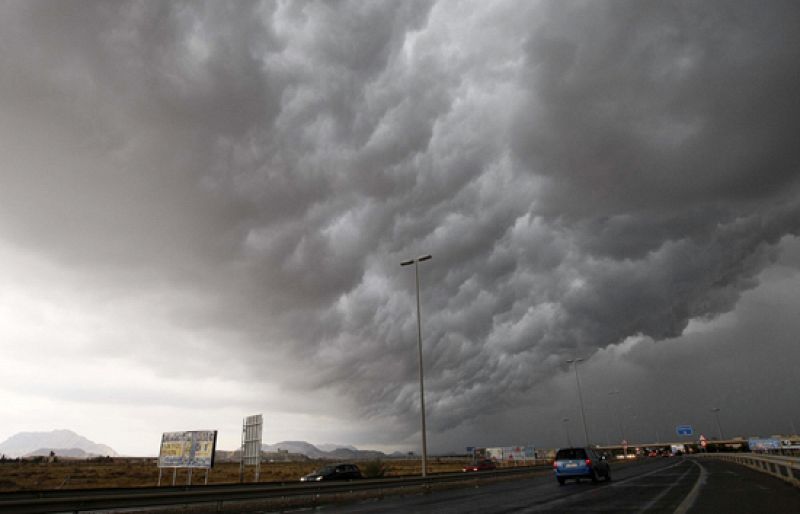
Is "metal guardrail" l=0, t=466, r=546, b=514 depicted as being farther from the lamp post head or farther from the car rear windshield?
the lamp post head

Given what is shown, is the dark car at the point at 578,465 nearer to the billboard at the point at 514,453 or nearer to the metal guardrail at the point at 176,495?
the metal guardrail at the point at 176,495

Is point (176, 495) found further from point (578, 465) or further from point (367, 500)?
point (578, 465)

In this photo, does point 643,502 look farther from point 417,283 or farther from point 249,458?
point 249,458

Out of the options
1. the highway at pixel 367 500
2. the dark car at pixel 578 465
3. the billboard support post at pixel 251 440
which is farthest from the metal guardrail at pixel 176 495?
the billboard support post at pixel 251 440

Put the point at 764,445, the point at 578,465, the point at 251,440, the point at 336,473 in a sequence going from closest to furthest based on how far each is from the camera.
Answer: the point at 578,465 → the point at 336,473 → the point at 251,440 → the point at 764,445

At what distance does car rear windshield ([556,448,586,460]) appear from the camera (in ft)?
91.1

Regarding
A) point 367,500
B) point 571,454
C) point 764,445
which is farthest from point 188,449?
point 764,445

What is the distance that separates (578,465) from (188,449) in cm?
2824

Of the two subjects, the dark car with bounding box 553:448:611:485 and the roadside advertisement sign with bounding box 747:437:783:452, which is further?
the roadside advertisement sign with bounding box 747:437:783:452

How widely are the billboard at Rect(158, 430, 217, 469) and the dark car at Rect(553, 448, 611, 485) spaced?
24024mm

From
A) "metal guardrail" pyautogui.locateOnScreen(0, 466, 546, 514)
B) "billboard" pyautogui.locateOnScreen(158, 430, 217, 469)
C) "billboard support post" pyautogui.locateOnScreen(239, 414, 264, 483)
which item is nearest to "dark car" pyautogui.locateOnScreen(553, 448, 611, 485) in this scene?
"metal guardrail" pyautogui.locateOnScreen(0, 466, 546, 514)

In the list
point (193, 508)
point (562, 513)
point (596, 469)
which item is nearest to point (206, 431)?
point (193, 508)

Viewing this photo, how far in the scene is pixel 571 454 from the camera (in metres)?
28.2

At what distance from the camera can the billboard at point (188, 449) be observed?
34.9 meters
